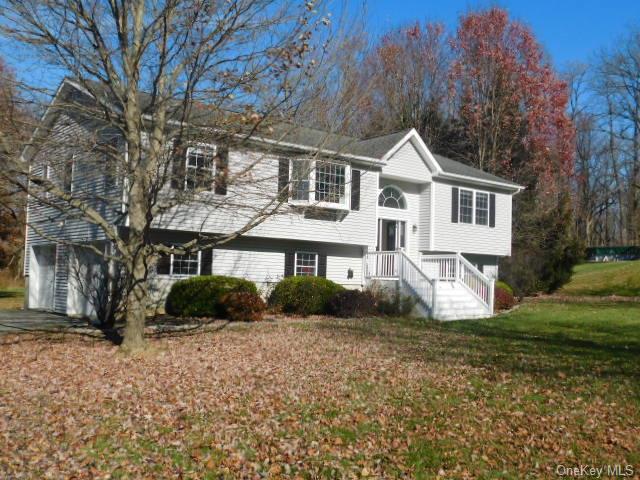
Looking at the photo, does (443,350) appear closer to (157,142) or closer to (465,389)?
(465,389)

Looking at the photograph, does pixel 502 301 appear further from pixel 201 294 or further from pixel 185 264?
pixel 185 264

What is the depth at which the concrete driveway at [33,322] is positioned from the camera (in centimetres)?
1479

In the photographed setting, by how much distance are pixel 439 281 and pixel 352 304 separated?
3457mm

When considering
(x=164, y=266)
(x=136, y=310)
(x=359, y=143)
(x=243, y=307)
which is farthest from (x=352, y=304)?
(x=136, y=310)

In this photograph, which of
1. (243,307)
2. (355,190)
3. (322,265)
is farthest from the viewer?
(322,265)

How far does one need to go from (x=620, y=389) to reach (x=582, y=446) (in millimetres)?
Result: 2733

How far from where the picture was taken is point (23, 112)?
1111cm

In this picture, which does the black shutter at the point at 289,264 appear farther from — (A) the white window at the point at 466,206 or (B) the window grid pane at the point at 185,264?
(A) the white window at the point at 466,206

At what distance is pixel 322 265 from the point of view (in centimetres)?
2089

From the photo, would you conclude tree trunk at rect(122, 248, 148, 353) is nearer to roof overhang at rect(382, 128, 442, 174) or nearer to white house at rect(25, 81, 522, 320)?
white house at rect(25, 81, 522, 320)

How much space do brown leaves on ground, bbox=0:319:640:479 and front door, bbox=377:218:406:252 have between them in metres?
12.1

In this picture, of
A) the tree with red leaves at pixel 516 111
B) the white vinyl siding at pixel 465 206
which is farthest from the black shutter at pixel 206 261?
the tree with red leaves at pixel 516 111

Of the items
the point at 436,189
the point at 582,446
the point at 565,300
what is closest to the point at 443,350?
the point at 582,446

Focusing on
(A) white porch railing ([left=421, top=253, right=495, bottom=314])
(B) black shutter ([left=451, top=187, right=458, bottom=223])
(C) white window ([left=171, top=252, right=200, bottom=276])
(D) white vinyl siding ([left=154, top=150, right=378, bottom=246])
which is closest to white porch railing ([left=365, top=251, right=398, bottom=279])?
(D) white vinyl siding ([left=154, top=150, right=378, bottom=246])
